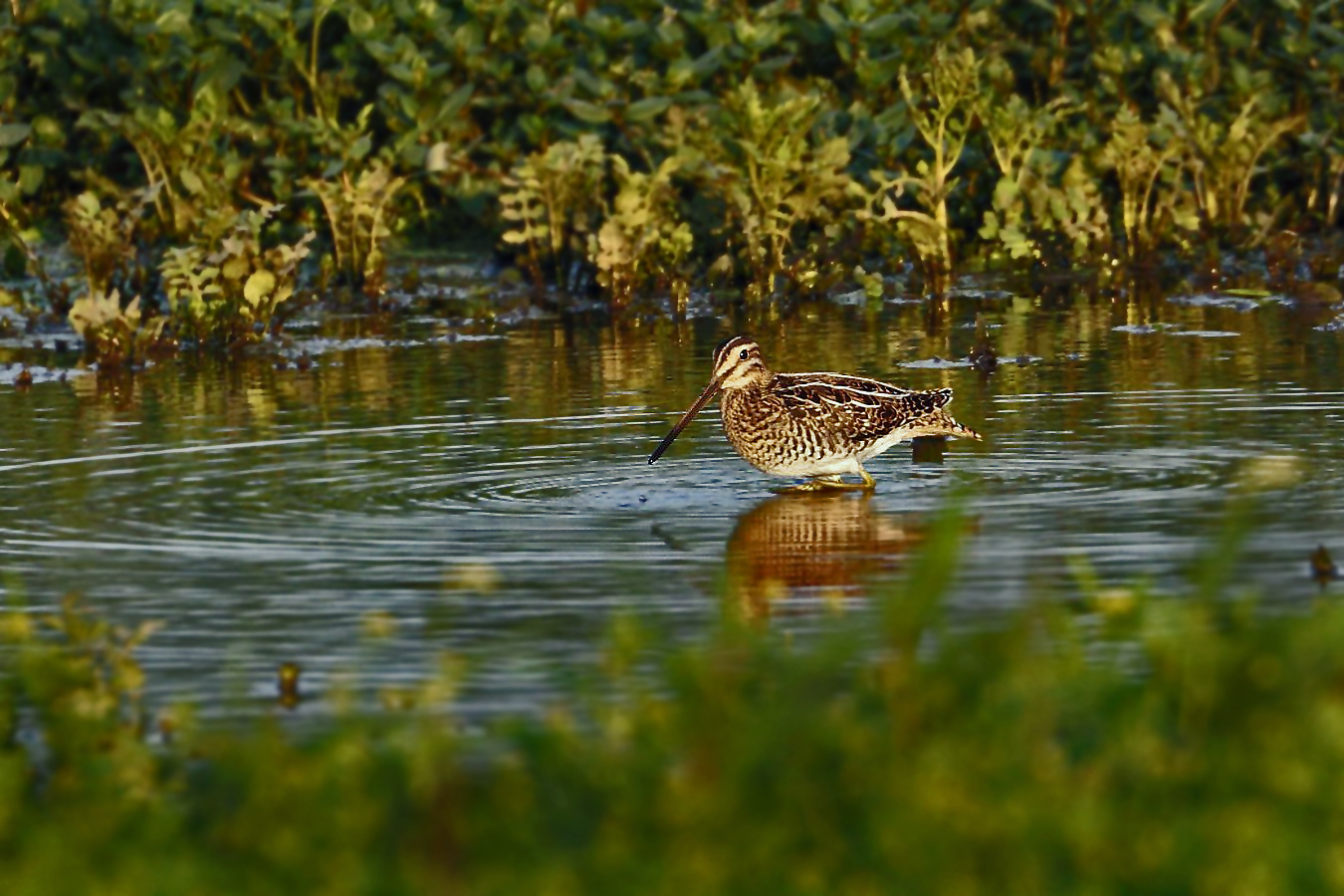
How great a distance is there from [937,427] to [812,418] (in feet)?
2.14

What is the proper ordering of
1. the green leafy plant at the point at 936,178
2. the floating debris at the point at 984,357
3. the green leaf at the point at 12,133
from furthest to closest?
1. the green leaf at the point at 12,133
2. the green leafy plant at the point at 936,178
3. the floating debris at the point at 984,357

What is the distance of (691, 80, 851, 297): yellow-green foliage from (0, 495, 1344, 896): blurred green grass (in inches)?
484

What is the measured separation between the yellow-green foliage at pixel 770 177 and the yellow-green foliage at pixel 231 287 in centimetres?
330

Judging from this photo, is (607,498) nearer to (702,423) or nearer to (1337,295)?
(702,423)

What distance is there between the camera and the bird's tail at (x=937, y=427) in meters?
11.9

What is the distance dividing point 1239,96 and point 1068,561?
11409 millimetres

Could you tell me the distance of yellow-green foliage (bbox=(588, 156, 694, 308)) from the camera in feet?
59.4

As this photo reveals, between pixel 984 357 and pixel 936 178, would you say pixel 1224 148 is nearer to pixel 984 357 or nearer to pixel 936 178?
pixel 936 178

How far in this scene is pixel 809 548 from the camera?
399 inches

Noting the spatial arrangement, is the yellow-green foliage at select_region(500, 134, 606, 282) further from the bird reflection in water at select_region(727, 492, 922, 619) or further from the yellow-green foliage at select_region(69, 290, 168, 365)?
the bird reflection in water at select_region(727, 492, 922, 619)

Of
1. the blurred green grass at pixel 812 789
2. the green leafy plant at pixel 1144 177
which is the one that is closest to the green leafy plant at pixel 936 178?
the green leafy plant at pixel 1144 177

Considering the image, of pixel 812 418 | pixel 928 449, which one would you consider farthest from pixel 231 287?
pixel 812 418

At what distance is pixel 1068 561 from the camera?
920 cm

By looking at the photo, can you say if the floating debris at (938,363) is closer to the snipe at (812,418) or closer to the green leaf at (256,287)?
the snipe at (812,418)
